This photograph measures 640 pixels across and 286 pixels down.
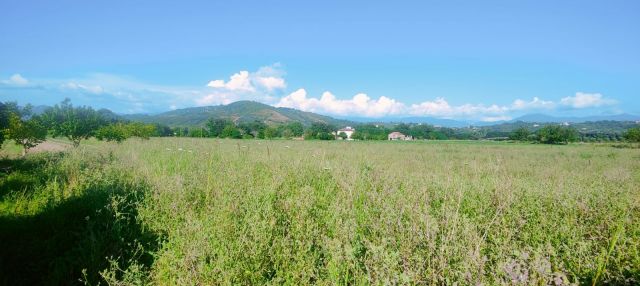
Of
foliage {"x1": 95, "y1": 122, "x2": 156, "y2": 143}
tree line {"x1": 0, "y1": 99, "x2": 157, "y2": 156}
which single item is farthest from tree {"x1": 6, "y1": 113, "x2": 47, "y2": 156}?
foliage {"x1": 95, "y1": 122, "x2": 156, "y2": 143}

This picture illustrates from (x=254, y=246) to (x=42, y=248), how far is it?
3.37 meters

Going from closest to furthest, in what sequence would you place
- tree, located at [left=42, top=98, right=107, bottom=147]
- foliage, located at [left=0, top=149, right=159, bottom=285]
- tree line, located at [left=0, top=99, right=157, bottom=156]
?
foliage, located at [left=0, top=149, right=159, bottom=285]
tree line, located at [left=0, top=99, right=157, bottom=156]
tree, located at [left=42, top=98, right=107, bottom=147]

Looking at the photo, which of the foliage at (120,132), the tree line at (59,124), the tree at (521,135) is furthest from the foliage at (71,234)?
the tree at (521,135)

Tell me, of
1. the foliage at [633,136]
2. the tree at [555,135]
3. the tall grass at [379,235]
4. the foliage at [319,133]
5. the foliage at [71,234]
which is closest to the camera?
the tall grass at [379,235]

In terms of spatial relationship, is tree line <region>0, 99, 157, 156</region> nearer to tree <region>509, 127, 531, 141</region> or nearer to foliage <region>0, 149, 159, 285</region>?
foliage <region>0, 149, 159, 285</region>

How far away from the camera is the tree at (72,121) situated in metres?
26.4

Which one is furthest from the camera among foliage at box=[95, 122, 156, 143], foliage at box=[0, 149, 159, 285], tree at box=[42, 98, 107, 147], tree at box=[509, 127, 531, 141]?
tree at box=[509, 127, 531, 141]

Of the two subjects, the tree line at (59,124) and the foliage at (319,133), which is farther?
the foliage at (319,133)

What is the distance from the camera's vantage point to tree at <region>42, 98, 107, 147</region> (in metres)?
26.4

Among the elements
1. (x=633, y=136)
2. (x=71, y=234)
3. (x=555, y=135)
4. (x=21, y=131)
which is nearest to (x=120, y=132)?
(x=21, y=131)


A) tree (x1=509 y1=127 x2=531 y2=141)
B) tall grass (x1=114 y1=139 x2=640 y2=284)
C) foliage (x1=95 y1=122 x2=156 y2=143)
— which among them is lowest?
tree (x1=509 y1=127 x2=531 y2=141)

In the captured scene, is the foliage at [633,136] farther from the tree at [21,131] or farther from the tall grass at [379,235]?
the tree at [21,131]

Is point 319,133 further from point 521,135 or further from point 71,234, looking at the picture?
point 71,234

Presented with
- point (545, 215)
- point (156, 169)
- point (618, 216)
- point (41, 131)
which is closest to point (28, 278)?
point (156, 169)
